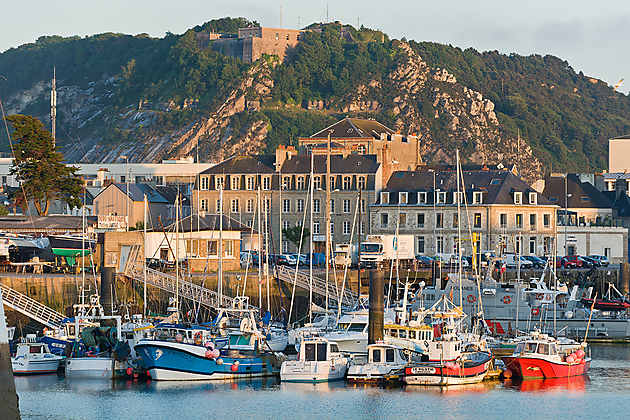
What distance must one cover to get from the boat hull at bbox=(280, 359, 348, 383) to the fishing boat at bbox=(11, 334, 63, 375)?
8478 mm

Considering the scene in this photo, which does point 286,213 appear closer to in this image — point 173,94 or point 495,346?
point 495,346

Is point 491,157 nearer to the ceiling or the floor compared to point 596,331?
nearer to the ceiling

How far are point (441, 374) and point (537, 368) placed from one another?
4.29 meters

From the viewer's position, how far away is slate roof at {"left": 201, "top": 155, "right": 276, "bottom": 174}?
296 ft

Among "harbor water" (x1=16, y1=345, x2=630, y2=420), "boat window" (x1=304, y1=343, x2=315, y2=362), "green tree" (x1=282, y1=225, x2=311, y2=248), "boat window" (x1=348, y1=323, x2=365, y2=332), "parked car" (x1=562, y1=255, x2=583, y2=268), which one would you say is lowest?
"harbor water" (x1=16, y1=345, x2=630, y2=420)

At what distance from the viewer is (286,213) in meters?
88.5

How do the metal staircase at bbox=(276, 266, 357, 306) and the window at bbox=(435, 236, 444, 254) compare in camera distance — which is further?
the window at bbox=(435, 236, 444, 254)

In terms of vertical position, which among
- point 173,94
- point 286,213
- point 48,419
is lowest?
point 48,419

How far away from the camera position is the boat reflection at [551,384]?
4275 cm

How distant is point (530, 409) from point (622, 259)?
2062 inches

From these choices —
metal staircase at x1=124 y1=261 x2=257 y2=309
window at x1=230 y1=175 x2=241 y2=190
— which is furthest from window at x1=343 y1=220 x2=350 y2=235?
metal staircase at x1=124 y1=261 x2=257 y2=309

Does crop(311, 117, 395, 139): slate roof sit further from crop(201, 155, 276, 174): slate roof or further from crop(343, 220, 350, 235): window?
crop(343, 220, 350, 235): window

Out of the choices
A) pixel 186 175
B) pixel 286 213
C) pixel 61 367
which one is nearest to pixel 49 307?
pixel 61 367

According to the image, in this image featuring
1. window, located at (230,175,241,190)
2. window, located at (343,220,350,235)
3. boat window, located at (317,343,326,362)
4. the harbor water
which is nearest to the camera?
the harbor water
